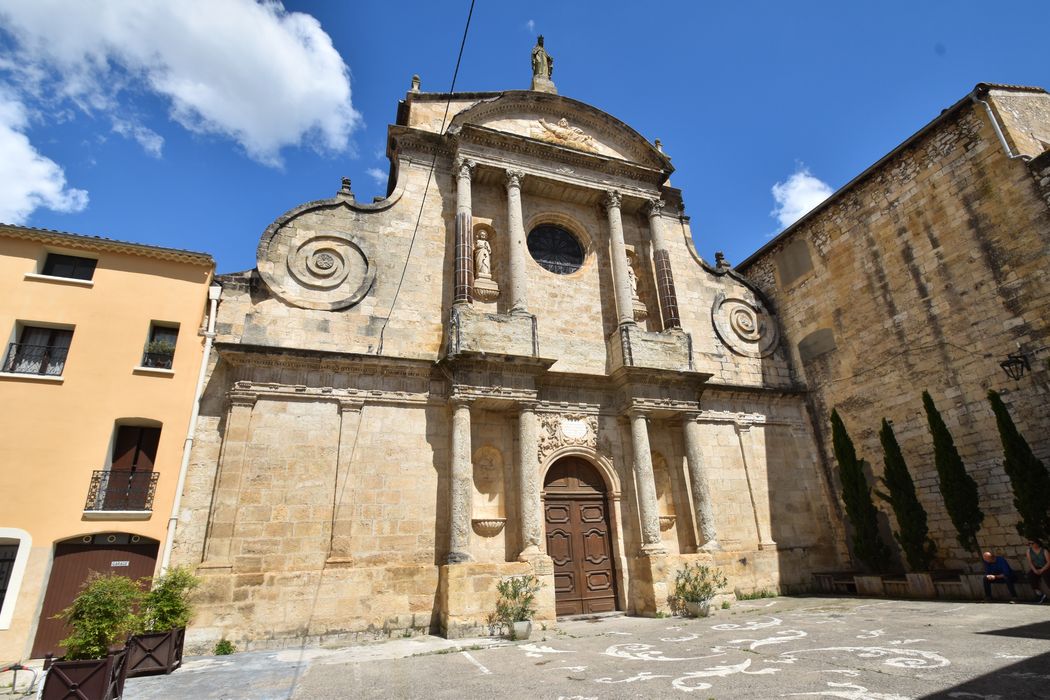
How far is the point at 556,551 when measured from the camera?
11.1 meters

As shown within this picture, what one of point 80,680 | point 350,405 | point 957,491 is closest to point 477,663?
point 80,680

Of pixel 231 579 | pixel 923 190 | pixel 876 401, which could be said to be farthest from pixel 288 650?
pixel 923 190

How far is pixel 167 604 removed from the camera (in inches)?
290

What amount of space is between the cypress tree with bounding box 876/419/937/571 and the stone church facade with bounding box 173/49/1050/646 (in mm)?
656

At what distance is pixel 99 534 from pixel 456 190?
998 cm

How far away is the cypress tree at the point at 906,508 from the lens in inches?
439

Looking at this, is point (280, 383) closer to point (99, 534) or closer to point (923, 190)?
point (99, 534)

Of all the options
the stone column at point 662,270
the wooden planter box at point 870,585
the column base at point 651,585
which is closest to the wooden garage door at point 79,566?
the column base at point 651,585

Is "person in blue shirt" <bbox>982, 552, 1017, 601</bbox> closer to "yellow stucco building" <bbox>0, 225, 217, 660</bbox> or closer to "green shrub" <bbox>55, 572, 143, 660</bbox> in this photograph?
"green shrub" <bbox>55, 572, 143, 660</bbox>

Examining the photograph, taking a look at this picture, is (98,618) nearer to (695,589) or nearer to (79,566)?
(79,566)

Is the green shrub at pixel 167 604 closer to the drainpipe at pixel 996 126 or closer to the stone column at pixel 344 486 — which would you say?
the stone column at pixel 344 486

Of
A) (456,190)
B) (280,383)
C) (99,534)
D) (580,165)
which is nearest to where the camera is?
(99,534)

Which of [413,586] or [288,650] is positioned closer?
[288,650]

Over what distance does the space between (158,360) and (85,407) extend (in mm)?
1390
